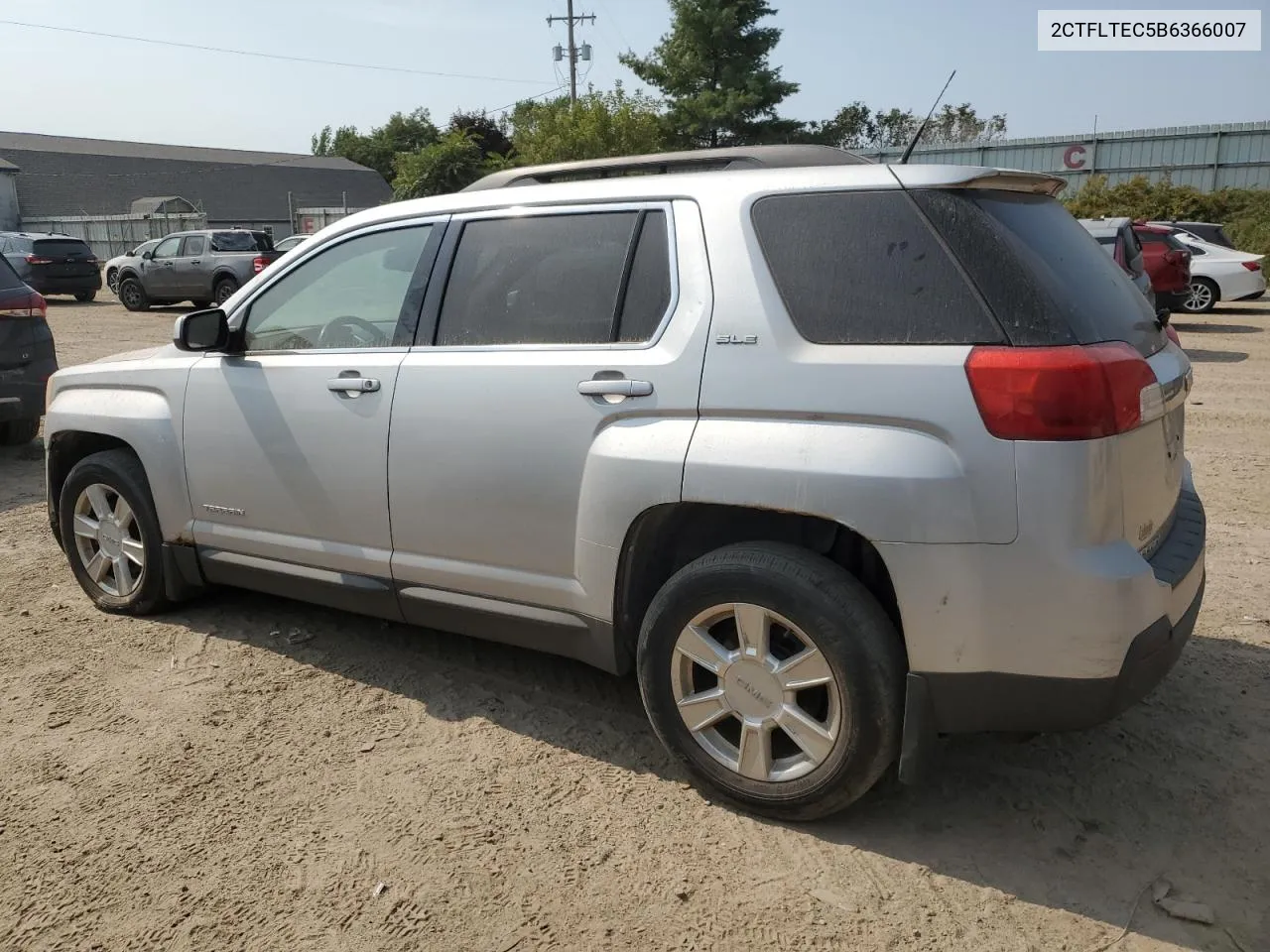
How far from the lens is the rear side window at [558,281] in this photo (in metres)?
3.21

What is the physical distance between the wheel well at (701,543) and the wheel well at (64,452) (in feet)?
9.46

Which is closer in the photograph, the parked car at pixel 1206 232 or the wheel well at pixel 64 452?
the wheel well at pixel 64 452

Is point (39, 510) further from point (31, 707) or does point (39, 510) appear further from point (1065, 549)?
point (1065, 549)

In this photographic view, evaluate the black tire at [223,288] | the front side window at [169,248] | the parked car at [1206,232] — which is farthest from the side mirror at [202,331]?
the front side window at [169,248]

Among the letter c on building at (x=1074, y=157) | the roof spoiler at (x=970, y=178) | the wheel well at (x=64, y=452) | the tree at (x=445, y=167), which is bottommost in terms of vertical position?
the wheel well at (x=64, y=452)

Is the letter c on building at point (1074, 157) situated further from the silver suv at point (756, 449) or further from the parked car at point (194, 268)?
the silver suv at point (756, 449)

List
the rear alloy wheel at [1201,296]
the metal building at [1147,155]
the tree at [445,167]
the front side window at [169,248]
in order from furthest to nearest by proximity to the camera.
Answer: the tree at [445,167]
the metal building at [1147,155]
the front side window at [169,248]
the rear alloy wheel at [1201,296]

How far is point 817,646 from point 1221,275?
59.1 feet

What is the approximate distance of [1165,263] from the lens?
14.3m

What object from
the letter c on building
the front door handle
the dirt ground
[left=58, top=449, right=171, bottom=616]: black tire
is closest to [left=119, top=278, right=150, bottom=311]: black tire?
[left=58, top=449, right=171, bottom=616]: black tire

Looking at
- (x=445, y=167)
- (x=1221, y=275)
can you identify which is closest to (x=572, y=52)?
(x=445, y=167)

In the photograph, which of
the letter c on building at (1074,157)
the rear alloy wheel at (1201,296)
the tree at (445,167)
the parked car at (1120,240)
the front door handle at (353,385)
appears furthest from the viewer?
the tree at (445,167)

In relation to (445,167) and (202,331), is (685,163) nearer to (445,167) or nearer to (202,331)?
(202,331)

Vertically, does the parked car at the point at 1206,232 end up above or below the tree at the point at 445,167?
below
